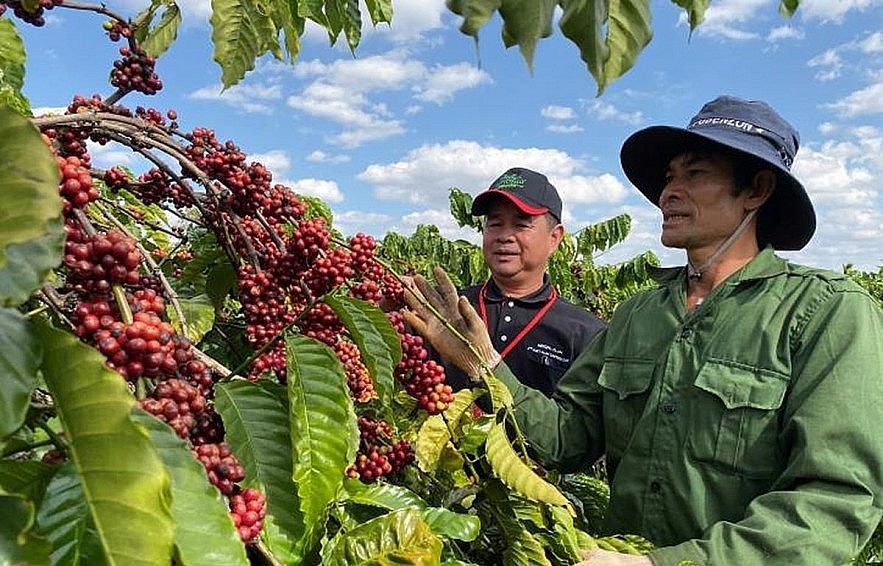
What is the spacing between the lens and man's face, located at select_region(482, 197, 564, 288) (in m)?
4.00

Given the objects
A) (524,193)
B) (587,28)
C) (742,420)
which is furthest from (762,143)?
(587,28)

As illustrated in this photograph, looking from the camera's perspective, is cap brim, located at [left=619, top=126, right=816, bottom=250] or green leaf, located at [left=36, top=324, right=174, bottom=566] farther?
cap brim, located at [left=619, top=126, right=816, bottom=250]

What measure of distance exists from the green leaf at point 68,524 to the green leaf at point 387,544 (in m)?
0.56

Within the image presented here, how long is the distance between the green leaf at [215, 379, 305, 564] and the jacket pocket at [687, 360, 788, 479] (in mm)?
1368

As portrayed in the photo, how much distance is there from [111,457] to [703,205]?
6.92ft

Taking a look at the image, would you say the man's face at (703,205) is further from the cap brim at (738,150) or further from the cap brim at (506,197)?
the cap brim at (506,197)

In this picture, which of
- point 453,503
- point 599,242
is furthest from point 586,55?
point 599,242

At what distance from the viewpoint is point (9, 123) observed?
0.65 metres

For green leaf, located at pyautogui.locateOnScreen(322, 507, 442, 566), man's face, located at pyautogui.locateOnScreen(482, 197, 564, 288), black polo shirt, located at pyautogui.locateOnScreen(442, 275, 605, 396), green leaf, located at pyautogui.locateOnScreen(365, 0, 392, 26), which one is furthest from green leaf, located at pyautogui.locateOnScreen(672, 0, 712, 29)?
man's face, located at pyautogui.locateOnScreen(482, 197, 564, 288)

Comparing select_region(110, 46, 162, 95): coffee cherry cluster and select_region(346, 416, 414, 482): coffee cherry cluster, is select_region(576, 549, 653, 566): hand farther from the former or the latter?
select_region(110, 46, 162, 95): coffee cherry cluster

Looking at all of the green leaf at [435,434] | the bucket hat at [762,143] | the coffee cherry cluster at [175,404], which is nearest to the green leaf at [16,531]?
the coffee cherry cluster at [175,404]

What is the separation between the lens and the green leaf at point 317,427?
1183mm

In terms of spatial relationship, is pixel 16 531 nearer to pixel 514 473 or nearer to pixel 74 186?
pixel 74 186

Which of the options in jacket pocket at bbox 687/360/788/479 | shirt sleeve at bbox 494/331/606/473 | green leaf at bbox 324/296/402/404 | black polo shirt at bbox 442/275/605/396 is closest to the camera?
green leaf at bbox 324/296/402/404
